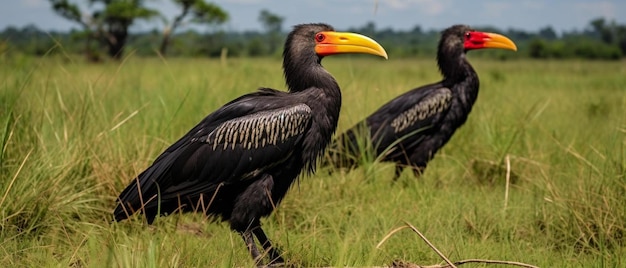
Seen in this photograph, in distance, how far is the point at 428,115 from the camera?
600 centimetres

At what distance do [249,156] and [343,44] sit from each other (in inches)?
33.4

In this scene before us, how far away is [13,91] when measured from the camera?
4.63 m

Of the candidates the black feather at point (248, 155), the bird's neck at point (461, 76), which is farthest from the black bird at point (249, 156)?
the bird's neck at point (461, 76)

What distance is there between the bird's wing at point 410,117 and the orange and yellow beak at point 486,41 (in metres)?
0.49

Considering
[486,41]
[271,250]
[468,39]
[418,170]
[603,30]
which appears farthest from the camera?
[603,30]

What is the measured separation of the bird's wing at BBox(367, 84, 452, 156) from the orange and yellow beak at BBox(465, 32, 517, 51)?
49 centimetres

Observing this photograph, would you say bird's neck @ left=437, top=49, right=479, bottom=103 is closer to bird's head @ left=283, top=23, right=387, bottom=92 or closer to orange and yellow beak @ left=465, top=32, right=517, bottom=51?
orange and yellow beak @ left=465, top=32, right=517, bottom=51

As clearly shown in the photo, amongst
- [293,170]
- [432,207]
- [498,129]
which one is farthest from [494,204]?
[293,170]

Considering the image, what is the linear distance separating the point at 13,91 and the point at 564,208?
3.67m

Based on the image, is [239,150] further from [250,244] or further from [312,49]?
[312,49]

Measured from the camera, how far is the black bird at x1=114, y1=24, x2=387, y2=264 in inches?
143

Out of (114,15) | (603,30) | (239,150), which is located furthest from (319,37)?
(603,30)

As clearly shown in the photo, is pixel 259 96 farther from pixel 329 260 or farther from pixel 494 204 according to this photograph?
pixel 494 204

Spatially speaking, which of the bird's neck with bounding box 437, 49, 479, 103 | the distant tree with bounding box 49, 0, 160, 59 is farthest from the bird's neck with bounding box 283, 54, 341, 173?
the distant tree with bounding box 49, 0, 160, 59
